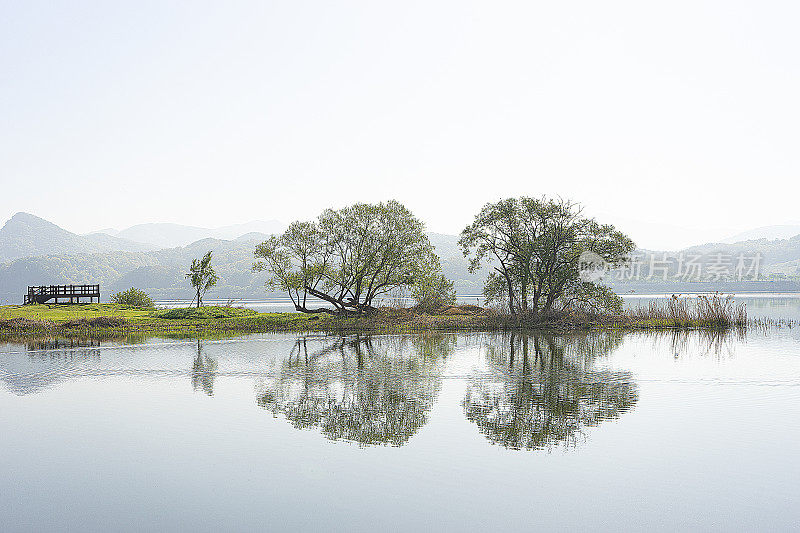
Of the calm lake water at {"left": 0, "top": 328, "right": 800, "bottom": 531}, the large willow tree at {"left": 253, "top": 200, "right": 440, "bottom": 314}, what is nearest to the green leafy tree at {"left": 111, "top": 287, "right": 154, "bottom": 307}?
the large willow tree at {"left": 253, "top": 200, "right": 440, "bottom": 314}

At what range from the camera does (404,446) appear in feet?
37.7

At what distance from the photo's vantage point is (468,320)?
41.3 metres

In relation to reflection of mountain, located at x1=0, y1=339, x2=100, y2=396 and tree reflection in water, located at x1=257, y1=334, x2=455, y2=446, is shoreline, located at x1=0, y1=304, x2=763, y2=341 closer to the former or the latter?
reflection of mountain, located at x1=0, y1=339, x2=100, y2=396

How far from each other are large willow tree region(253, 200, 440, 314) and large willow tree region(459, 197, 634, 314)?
14.5ft

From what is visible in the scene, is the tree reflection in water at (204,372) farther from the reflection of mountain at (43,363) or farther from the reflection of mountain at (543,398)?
the reflection of mountain at (543,398)

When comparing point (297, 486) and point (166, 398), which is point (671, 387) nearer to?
point (297, 486)

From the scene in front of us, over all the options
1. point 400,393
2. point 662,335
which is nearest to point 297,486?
point 400,393

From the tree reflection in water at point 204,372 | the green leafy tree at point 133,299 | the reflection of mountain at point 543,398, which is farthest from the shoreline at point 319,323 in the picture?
the reflection of mountain at point 543,398

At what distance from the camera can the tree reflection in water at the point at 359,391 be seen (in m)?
13.0

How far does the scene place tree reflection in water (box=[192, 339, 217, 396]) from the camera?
18.8 metres

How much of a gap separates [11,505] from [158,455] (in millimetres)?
2787

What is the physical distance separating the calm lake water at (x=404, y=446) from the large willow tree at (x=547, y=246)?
1896cm

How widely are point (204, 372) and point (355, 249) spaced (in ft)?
82.6

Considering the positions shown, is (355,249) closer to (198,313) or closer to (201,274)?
(198,313)
